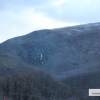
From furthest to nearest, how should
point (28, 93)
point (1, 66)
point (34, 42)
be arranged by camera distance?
1. point (34, 42)
2. point (1, 66)
3. point (28, 93)

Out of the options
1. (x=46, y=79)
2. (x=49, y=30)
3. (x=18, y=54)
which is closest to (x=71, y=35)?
(x=49, y=30)

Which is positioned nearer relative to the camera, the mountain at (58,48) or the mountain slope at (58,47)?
the mountain at (58,48)

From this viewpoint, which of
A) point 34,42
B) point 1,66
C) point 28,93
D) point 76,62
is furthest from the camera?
point 34,42

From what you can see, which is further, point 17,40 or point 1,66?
point 17,40

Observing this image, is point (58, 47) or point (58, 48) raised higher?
point (58, 47)

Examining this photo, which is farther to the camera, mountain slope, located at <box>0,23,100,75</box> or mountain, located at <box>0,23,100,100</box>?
mountain slope, located at <box>0,23,100,75</box>

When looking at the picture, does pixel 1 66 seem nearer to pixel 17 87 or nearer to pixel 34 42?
pixel 17 87

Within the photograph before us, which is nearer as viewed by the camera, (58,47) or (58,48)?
(58,48)

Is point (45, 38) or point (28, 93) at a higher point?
point (45, 38)
